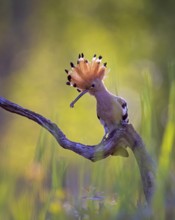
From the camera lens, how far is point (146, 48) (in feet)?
23.3

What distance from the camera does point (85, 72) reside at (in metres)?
2.04

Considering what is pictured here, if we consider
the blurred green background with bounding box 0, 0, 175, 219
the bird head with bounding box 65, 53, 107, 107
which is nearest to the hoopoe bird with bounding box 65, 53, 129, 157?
the bird head with bounding box 65, 53, 107, 107

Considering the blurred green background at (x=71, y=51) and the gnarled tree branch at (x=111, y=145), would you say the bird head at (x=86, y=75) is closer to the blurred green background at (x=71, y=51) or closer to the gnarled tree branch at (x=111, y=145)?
the gnarled tree branch at (x=111, y=145)

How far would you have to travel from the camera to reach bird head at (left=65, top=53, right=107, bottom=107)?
198cm

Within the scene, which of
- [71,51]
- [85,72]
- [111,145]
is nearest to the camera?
[111,145]

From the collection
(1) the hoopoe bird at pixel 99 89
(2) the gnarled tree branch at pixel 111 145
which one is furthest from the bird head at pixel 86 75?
(2) the gnarled tree branch at pixel 111 145

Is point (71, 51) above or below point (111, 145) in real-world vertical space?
→ above

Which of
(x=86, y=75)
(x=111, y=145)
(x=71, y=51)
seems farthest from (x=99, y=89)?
(x=71, y=51)

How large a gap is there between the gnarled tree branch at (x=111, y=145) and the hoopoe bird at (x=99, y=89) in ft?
0.11

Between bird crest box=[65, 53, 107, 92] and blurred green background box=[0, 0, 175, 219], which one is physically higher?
blurred green background box=[0, 0, 175, 219]

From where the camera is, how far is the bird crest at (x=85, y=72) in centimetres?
197

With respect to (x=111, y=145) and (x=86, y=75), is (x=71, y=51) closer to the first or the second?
(x=86, y=75)

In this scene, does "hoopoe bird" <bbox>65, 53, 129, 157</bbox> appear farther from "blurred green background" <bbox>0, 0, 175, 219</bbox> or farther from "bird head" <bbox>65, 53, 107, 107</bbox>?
"blurred green background" <bbox>0, 0, 175, 219</bbox>

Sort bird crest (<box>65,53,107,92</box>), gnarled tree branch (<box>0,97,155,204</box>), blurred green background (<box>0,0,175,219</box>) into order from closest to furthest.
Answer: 1. gnarled tree branch (<box>0,97,155,204</box>)
2. bird crest (<box>65,53,107,92</box>)
3. blurred green background (<box>0,0,175,219</box>)
